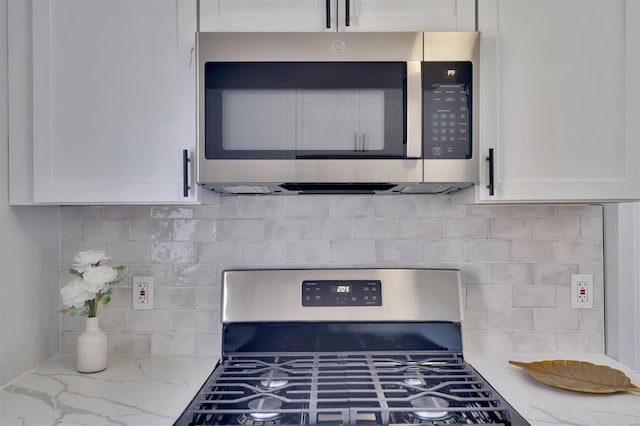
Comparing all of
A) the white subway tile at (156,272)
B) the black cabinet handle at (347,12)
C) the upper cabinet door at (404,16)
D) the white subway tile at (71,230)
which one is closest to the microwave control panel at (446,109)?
the upper cabinet door at (404,16)

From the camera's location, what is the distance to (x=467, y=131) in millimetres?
1215

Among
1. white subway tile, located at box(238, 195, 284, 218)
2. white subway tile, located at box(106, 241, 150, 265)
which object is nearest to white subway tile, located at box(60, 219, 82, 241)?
white subway tile, located at box(106, 241, 150, 265)

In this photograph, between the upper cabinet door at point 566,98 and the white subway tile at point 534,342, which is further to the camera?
the white subway tile at point 534,342

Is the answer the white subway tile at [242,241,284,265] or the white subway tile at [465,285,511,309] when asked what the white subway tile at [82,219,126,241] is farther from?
the white subway tile at [465,285,511,309]

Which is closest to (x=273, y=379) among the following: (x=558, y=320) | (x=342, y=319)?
(x=342, y=319)

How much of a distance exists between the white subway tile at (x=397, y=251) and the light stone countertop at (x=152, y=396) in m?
0.38

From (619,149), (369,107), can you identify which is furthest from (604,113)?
(369,107)

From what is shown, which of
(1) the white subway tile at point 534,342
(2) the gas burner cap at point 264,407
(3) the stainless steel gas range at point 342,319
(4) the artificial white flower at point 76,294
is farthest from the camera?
(1) the white subway tile at point 534,342

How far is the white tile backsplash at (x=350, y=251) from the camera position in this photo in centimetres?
155

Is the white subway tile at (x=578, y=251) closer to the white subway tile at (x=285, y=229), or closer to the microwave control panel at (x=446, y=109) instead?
the microwave control panel at (x=446, y=109)

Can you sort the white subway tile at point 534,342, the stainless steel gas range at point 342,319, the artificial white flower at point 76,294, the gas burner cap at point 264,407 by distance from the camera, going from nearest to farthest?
the gas burner cap at point 264,407 < the artificial white flower at point 76,294 < the stainless steel gas range at point 342,319 < the white subway tile at point 534,342

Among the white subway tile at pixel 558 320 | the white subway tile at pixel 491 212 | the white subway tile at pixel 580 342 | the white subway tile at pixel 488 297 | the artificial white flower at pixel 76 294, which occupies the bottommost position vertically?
the white subway tile at pixel 580 342

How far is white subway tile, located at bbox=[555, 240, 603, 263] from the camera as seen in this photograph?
5.08 feet

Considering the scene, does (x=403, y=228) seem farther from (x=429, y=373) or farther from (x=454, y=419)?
(x=454, y=419)
